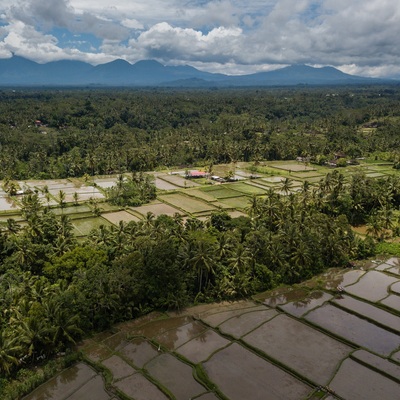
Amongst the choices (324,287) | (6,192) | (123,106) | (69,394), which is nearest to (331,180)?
(324,287)

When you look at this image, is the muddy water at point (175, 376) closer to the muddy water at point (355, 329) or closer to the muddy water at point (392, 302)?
the muddy water at point (355, 329)

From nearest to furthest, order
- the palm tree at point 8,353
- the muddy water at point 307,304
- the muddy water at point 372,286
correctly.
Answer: the palm tree at point 8,353
the muddy water at point 307,304
the muddy water at point 372,286

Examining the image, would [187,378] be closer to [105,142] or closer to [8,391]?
[8,391]

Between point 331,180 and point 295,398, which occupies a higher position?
point 331,180

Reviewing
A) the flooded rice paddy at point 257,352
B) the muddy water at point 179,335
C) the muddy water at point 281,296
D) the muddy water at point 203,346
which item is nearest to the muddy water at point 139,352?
the flooded rice paddy at point 257,352

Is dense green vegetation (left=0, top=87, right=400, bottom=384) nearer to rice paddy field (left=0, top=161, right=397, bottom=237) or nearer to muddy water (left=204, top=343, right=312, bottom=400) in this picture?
rice paddy field (left=0, top=161, right=397, bottom=237)

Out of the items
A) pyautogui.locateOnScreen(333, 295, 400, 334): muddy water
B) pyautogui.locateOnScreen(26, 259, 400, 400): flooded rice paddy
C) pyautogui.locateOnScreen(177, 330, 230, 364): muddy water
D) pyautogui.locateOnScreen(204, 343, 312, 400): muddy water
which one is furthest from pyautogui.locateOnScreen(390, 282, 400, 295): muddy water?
pyautogui.locateOnScreen(177, 330, 230, 364): muddy water
